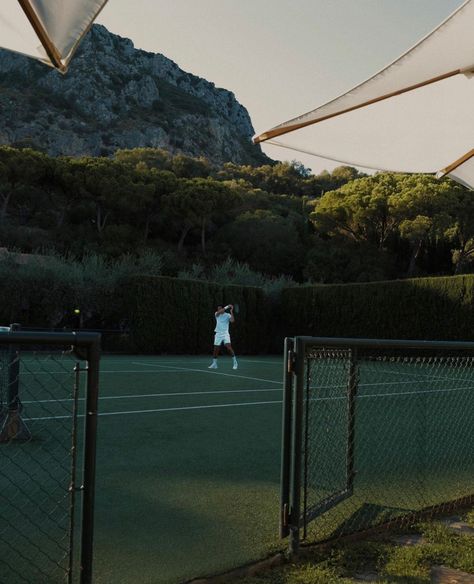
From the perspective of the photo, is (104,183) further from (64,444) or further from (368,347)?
(368,347)

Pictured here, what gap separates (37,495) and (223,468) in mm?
1620

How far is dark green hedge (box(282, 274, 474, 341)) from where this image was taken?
63.4ft

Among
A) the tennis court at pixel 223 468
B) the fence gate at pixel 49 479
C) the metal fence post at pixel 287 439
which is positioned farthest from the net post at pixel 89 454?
the metal fence post at pixel 287 439

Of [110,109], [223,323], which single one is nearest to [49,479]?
[223,323]

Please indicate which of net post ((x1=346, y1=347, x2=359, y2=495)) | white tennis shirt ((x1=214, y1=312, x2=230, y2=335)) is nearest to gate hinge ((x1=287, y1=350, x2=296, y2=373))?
net post ((x1=346, y1=347, x2=359, y2=495))

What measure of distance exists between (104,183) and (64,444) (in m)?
36.7

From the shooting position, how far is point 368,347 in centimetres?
Result: 350

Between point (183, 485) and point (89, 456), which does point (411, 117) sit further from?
point (183, 485)

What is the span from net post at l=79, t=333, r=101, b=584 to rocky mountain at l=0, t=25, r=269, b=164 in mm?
70216

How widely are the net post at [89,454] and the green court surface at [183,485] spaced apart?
2.15 ft

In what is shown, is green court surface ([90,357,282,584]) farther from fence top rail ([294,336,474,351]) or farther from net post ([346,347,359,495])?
fence top rail ([294,336,474,351])

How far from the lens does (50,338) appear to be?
6.90 feet

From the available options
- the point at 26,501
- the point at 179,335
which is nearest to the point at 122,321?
the point at 179,335

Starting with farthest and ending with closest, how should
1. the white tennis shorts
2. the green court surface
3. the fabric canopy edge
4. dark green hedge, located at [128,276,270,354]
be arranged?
dark green hedge, located at [128,276,270,354], the white tennis shorts, the green court surface, the fabric canopy edge
